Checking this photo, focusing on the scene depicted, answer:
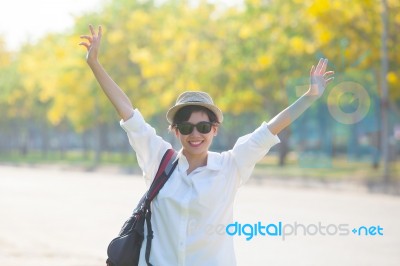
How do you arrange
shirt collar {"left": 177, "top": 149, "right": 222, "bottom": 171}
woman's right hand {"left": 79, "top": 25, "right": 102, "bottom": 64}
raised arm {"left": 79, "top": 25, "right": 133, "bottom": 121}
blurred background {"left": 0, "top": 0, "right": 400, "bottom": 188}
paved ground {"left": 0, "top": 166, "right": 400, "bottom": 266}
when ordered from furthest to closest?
blurred background {"left": 0, "top": 0, "right": 400, "bottom": 188}
paved ground {"left": 0, "top": 166, "right": 400, "bottom": 266}
woman's right hand {"left": 79, "top": 25, "right": 102, "bottom": 64}
raised arm {"left": 79, "top": 25, "right": 133, "bottom": 121}
shirt collar {"left": 177, "top": 149, "right": 222, "bottom": 171}

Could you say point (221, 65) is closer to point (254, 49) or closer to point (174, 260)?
point (254, 49)

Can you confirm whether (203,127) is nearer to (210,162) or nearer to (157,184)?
(210,162)

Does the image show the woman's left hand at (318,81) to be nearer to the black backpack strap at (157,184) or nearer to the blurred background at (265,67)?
the black backpack strap at (157,184)

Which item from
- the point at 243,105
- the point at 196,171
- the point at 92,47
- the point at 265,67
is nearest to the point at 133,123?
the point at 196,171

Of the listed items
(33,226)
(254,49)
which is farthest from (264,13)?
(33,226)

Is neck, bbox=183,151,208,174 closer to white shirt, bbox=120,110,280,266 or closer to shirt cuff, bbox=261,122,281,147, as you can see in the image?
white shirt, bbox=120,110,280,266

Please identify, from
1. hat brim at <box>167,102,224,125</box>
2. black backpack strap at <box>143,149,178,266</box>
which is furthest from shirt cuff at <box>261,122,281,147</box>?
black backpack strap at <box>143,149,178,266</box>

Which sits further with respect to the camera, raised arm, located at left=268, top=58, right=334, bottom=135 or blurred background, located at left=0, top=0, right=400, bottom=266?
blurred background, located at left=0, top=0, right=400, bottom=266

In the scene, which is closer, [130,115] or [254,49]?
[130,115]

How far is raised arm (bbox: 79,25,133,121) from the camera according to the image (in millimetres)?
3451

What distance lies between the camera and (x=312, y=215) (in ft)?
41.3

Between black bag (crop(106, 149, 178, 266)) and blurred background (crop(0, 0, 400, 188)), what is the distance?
52.4 ft

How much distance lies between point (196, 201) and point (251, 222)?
8554 mm

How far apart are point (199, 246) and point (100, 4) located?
125 feet
